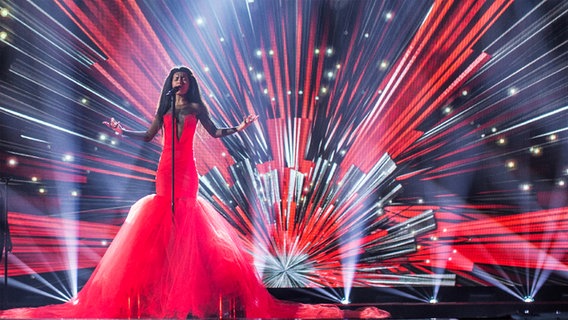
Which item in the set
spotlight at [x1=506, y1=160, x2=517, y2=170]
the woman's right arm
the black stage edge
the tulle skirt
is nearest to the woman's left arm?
the woman's right arm

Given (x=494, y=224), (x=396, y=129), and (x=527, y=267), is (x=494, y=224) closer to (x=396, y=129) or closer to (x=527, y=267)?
(x=527, y=267)

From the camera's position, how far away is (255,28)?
4.52 meters

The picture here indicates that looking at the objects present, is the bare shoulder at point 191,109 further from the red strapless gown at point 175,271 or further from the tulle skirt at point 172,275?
the tulle skirt at point 172,275

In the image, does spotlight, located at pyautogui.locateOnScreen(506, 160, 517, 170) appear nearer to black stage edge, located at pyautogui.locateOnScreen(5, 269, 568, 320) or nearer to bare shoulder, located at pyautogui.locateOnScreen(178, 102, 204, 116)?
black stage edge, located at pyautogui.locateOnScreen(5, 269, 568, 320)

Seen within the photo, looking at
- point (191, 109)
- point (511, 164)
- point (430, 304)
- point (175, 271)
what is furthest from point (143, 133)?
point (511, 164)

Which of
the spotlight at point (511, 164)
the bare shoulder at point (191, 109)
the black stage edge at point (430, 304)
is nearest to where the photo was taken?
the bare shoulder at point (191, 109)

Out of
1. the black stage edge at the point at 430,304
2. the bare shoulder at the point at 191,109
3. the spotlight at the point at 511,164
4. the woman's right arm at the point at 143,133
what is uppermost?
the bare shoulder at the point at 191,109

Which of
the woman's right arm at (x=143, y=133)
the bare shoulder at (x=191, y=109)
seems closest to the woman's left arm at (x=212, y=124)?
the bare shoulder at (x=191, y=109)

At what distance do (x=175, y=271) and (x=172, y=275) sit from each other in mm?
28

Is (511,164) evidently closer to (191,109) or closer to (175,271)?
(191,109)

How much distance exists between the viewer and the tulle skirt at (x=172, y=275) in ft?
10.6

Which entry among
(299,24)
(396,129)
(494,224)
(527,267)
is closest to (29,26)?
(299,24)

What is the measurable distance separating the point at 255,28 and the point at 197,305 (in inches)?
88.4

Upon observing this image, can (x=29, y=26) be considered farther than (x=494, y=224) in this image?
No
